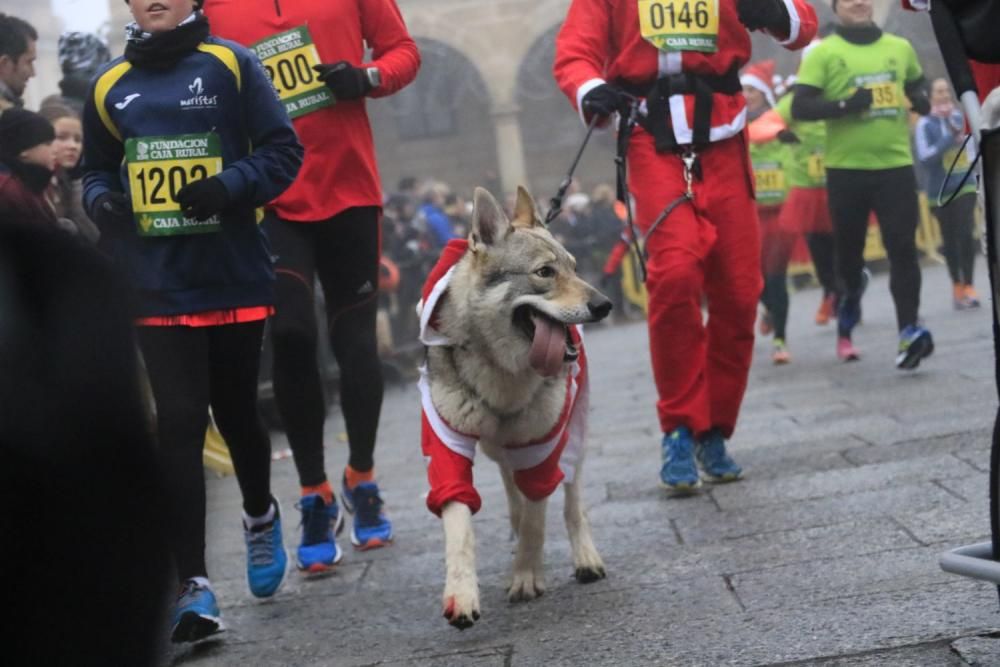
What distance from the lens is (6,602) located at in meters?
2.14

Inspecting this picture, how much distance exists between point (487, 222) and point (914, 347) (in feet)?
15.6

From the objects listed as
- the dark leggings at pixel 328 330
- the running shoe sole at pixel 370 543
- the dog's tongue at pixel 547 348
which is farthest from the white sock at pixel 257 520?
the dog's tongue at pixel 547 348

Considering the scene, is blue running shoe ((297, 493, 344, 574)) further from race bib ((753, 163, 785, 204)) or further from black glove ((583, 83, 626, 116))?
race bib ((753, 163, 785, 204))

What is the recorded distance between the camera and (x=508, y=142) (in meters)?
32.7

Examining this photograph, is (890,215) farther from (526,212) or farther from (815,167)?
(526,212)

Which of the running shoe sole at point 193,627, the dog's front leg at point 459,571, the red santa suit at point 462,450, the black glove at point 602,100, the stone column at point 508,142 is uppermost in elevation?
the black glove at point 602,100

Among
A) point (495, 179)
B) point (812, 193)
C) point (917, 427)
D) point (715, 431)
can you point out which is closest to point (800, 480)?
point (715, 431)

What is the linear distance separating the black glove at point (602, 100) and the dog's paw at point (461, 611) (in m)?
2.10

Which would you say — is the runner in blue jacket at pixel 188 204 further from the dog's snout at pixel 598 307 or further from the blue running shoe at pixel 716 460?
the blue running shoe at pixel 716 460

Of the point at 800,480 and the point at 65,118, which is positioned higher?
the point at 65,118

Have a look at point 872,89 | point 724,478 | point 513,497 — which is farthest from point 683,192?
point 872,89

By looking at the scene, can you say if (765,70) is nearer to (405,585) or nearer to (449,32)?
(405,585)

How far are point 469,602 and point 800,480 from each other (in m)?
2.17

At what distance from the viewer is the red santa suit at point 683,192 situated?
18.8 ft
